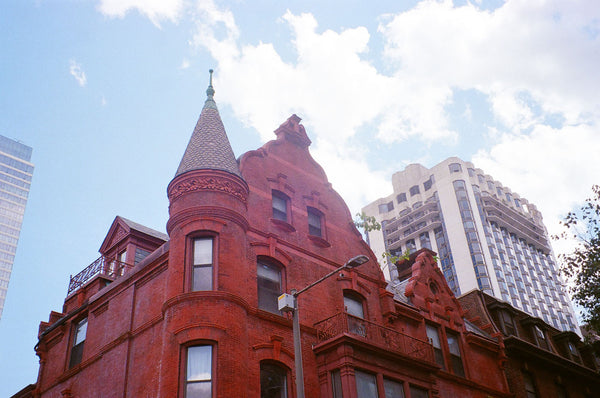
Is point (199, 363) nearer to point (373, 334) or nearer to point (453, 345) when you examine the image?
point (373, 334)

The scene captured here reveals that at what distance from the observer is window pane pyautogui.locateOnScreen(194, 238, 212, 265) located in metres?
22.8

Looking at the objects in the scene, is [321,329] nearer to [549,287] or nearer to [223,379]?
[223,379]

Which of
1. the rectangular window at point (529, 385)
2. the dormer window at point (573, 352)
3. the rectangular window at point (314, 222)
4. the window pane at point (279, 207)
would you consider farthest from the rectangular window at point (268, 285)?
the dormer window at point (573, 352)

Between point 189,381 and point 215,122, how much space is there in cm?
1159

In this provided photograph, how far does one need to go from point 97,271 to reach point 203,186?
10657mm

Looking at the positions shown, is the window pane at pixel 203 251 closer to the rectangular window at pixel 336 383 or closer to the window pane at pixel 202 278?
the window pane at pixel 202 278

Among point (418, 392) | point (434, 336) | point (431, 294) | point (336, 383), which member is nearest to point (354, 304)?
point (418, 392)

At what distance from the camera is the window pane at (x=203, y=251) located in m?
22.8

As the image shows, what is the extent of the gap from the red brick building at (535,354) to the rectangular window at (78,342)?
2079 cm

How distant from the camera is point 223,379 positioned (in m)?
19.7

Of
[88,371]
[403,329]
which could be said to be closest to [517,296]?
[403,329]

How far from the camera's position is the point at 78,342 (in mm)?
28297

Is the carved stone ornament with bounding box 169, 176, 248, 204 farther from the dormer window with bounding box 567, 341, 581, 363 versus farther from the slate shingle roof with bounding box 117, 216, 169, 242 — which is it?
the dormer window with bounding box 567, 341, 581, 363

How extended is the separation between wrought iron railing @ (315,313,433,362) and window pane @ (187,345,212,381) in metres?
5.13
